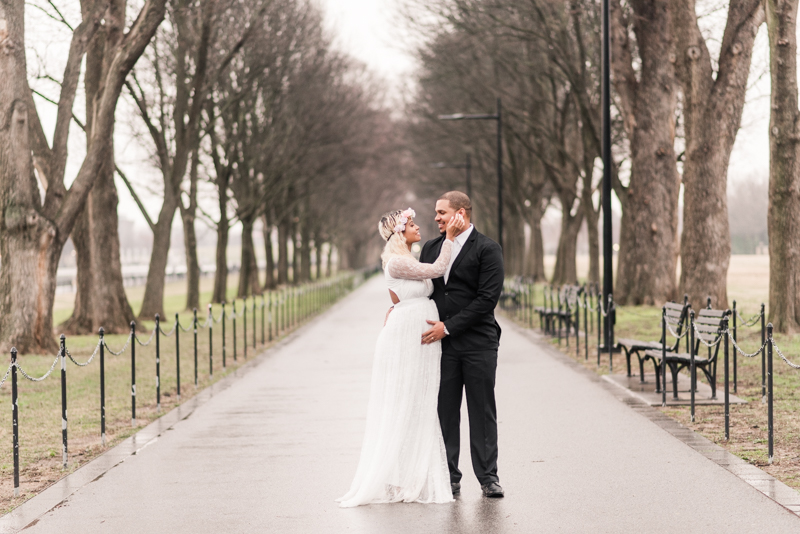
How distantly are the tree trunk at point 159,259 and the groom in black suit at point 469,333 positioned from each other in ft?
65.7

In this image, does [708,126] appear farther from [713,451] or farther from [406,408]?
[406,408]

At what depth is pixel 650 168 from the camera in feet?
83.5

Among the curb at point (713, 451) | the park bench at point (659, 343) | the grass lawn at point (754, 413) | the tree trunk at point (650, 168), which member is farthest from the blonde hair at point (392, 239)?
the tree trunk at point (650, 168)

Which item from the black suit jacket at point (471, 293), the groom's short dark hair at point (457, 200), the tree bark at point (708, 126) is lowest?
the black suit jacket at point (471, 293)

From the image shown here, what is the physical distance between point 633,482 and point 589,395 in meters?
4.98

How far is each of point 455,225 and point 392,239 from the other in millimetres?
470

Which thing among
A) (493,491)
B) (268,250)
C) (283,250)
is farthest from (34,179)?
(283,250)

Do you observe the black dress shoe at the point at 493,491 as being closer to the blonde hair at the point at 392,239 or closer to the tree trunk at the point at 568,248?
the blonde hair at the point at 392,239

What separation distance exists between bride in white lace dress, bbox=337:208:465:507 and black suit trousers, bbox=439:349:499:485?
0.32 ft

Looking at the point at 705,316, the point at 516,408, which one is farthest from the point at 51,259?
the point at 705,316

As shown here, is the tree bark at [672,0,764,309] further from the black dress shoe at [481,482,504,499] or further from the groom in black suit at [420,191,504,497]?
the black dress shoe at [481,482,504,499]

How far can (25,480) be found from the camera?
785cm

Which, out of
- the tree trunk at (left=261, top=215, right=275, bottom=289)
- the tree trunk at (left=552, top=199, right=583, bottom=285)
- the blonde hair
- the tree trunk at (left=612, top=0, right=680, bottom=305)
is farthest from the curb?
the tree trunk at (left=261, top=215, right=275, bottom=289)

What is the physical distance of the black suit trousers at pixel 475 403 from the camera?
23.0 ft
